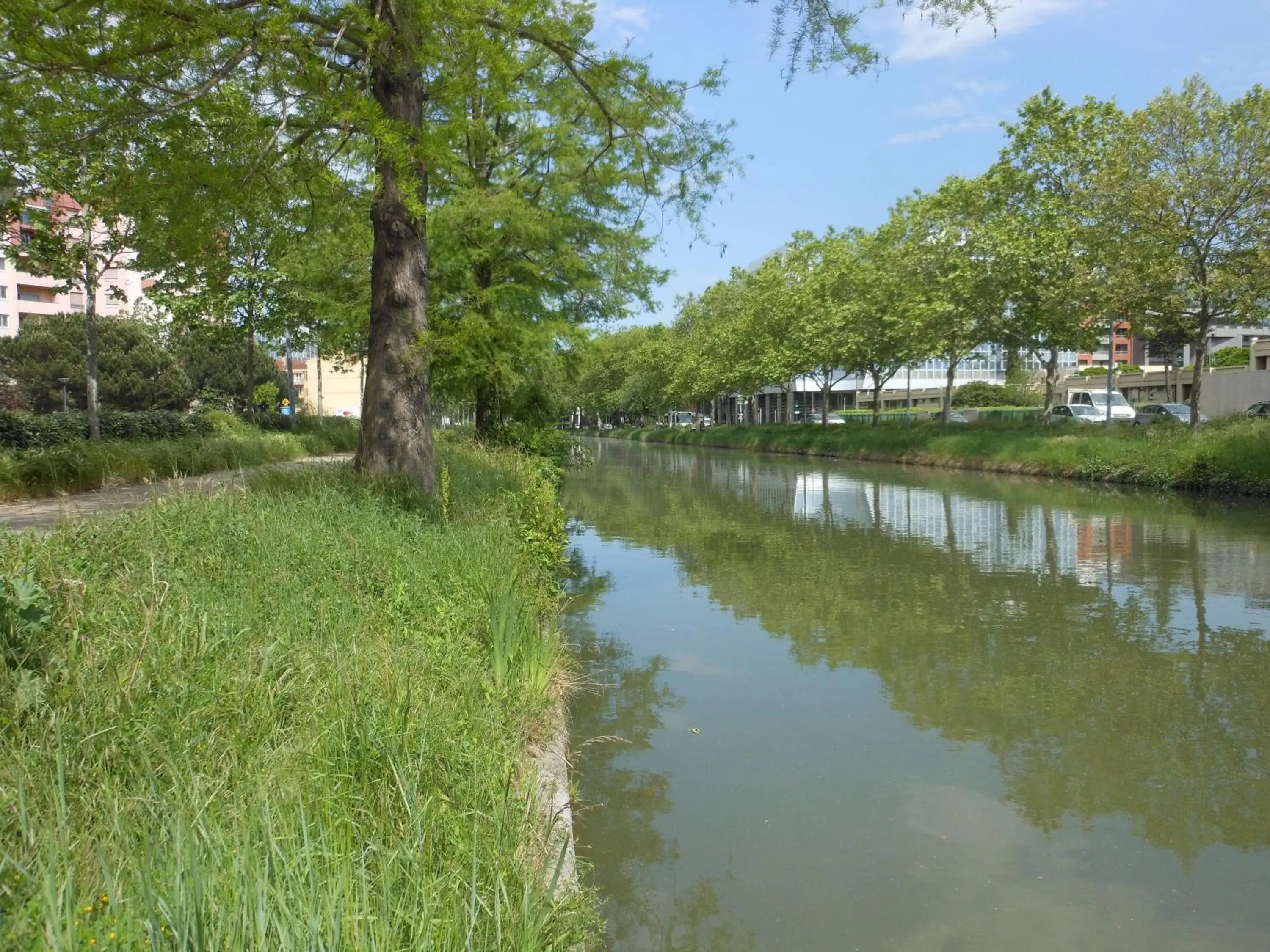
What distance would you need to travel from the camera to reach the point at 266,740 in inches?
151

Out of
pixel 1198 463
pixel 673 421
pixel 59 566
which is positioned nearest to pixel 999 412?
pixel 1198 463

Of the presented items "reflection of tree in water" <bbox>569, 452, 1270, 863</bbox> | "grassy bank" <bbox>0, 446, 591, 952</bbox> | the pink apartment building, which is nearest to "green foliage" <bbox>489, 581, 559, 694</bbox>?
"grassy bank" <bbox>0, 446, 591, 952</bbox>

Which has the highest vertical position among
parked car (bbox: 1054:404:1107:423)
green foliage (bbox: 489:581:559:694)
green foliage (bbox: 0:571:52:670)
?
parked car (bbox: 1054:404:1107:423)

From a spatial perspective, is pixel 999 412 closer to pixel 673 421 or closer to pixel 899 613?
pixel 899 613

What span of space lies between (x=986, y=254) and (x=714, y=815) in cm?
3050

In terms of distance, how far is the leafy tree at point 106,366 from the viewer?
52.7 m

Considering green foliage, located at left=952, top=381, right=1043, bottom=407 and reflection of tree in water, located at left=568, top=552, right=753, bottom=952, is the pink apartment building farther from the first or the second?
reflection of tree in water, located at left=568, top=552, right=753, bottom=952

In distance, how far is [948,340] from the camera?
34688 millimetres

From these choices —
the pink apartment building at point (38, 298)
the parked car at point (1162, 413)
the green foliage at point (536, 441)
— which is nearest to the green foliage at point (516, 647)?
the green foliage at point (536, 441)

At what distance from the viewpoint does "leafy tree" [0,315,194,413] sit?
2073 inches

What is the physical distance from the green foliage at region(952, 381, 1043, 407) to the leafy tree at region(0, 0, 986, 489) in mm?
69472

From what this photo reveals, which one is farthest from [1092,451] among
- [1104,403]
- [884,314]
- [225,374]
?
[225,374]

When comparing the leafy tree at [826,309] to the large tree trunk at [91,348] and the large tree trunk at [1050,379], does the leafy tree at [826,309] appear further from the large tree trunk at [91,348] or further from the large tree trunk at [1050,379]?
the large tree trunk at [91,348]

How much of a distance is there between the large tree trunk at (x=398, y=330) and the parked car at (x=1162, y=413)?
27635 millimetres
